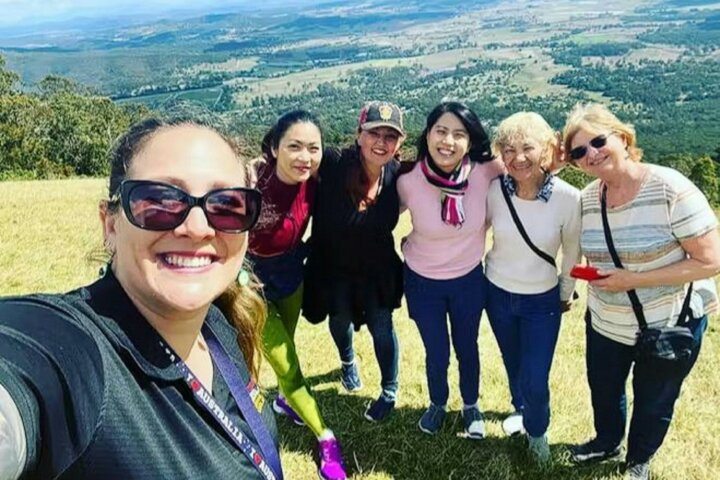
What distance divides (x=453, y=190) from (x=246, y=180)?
1.75 m

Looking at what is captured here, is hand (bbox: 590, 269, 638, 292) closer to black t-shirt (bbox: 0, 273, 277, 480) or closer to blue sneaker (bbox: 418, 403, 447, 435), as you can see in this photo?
blue sneaker (bbox: 418, 403, 447, 435)

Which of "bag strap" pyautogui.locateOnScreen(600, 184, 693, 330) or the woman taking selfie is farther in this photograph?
"bag strap" pyautogui.locateOnScreen(600, 184, 693, 330)

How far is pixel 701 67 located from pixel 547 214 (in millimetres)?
139975

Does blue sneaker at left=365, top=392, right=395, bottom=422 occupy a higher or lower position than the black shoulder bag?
lower

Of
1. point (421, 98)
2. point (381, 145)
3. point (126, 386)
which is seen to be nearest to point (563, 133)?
point (381, 145)

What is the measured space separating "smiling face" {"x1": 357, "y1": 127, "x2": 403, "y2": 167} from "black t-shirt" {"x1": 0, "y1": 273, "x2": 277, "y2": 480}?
2.03m

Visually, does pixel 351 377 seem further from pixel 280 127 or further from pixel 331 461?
pixel 280 127

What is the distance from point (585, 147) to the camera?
111 inches

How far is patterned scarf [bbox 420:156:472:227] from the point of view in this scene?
3.25 metres

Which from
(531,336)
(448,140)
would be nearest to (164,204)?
(448,140)

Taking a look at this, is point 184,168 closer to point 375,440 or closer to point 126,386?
point 126,386

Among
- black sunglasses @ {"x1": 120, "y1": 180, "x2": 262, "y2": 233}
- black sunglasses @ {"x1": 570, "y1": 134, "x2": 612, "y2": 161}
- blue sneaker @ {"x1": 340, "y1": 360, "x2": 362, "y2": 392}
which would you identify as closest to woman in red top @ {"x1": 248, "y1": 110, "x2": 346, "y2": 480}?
blue sneaker @ {"x1": 340, "y1": 360, "x2": 362, "y2": 392}

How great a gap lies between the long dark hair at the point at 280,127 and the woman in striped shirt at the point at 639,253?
130 cm

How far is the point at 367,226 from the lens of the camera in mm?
3381
